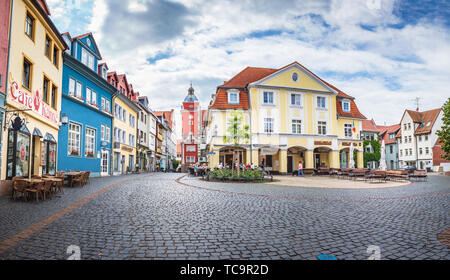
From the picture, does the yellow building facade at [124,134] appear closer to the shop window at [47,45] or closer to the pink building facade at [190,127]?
the shop window at [47,45]

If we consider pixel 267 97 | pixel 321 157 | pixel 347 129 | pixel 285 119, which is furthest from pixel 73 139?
pixel 347 129

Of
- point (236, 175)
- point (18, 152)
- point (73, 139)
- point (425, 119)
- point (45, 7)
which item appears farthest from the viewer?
point (425, 119)

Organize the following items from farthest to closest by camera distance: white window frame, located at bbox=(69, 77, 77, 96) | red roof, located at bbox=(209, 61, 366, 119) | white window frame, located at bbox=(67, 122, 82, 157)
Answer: red roof, located at bbox=(209, 61, 366, 119) < white window frame, located at bbox=(67, 122, 82, 157) < white window frame, located at bbox=(69, 77, 77, 96)

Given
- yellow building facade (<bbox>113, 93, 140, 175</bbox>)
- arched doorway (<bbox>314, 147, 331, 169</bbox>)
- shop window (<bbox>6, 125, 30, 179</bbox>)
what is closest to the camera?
shop window (<bbox>6, 125, 30, 179</bbox>)

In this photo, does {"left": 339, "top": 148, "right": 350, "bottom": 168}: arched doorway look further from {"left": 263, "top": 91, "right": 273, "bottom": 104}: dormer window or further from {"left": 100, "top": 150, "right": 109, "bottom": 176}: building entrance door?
{"left": 100, "top": 150, "right": 109, "bottom": 176}: building entrance door

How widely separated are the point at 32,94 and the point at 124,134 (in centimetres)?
1955

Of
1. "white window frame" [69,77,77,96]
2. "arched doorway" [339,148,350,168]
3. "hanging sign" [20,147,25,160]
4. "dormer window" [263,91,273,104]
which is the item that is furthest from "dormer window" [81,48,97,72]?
"arched doorway" [339,148,350,168]

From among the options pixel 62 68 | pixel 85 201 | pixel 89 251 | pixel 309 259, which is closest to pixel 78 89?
pixel 62 68

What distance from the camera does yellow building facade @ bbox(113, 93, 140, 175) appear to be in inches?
1189

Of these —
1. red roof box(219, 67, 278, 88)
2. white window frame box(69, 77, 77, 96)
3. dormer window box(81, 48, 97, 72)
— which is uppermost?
red roof box(219, 67, 278, 88)

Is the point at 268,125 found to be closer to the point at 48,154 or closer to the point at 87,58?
the point at 87,58

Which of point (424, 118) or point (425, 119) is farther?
point (424, 118)

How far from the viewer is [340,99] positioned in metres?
39.8

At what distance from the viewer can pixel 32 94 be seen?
1397cm
